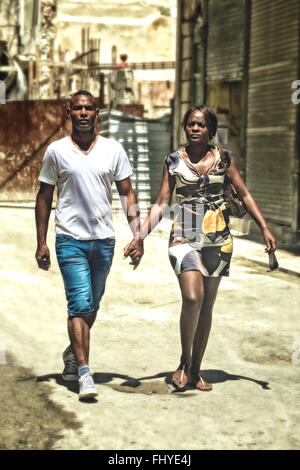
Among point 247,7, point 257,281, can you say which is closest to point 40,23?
point 247,7

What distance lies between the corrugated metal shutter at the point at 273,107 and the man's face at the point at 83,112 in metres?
8.25

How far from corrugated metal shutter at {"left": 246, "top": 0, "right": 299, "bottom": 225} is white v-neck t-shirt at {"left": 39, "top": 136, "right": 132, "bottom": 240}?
323 inches

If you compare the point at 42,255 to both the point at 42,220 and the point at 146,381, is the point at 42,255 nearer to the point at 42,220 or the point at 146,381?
the point at 42,220

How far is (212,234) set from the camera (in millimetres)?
5414

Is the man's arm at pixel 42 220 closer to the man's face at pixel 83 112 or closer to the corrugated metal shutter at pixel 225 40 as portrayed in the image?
the man's face at pixel 83 112

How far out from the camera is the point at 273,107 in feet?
45.9

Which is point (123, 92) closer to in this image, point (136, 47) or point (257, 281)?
point (136, 47)

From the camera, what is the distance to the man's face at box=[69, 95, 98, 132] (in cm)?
Result: 534

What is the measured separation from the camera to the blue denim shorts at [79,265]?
534 cm

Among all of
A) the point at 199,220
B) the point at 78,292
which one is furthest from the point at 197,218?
the point at 78,292

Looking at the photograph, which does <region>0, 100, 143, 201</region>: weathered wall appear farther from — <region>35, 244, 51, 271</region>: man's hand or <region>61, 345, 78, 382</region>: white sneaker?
<region>35, 244, 51, 271</region>: man's hand
